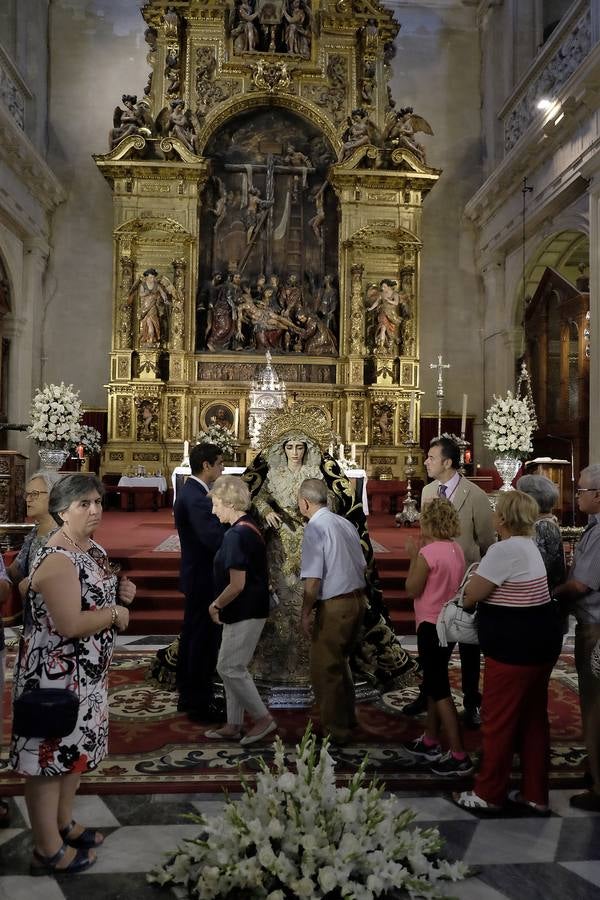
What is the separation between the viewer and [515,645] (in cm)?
340

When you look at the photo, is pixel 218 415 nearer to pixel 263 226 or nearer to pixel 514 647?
pixel 263 226

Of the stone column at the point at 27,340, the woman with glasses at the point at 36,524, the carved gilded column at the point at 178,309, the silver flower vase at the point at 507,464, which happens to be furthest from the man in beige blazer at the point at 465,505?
the stone column at the point at 27,340

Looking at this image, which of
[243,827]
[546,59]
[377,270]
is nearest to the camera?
[243,827]

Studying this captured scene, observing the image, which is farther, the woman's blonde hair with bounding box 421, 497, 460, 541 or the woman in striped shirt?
the woman's blonde hair with bounding box 421, 497, 460, 541

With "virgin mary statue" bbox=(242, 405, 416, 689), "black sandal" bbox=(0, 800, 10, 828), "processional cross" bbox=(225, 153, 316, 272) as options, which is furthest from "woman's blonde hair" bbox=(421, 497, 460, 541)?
"processional cross" bbox=(225, 153, 316, 272)

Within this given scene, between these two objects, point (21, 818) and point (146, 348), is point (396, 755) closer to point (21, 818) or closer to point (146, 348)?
point (21, 818)

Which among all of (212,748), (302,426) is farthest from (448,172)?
(212,748)

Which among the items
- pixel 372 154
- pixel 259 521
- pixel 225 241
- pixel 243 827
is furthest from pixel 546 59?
pixel 243 827

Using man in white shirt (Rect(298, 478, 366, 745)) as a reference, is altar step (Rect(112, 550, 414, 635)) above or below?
below

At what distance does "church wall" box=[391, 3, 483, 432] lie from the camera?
17125 mm

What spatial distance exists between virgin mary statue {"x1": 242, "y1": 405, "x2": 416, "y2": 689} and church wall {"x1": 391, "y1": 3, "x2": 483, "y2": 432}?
38.6 feet

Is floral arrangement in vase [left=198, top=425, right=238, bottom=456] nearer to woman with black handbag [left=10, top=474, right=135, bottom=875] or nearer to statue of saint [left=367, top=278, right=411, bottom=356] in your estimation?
statue of saint [left=367, top=278, right=411, bottom=356]

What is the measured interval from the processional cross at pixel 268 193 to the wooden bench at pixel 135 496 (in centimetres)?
512

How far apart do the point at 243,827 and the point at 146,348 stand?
13.2 meters
